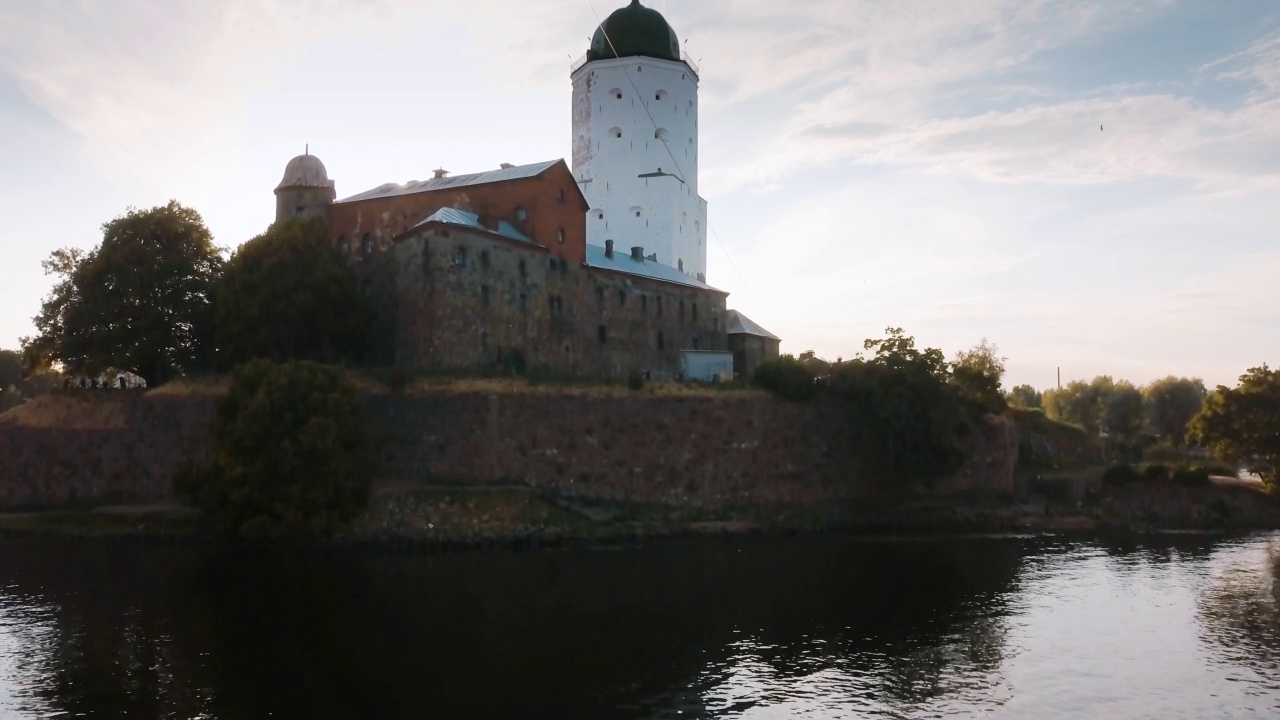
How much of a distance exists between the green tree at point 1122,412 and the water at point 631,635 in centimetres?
4175

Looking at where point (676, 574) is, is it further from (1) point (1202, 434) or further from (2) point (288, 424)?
(1) point (1202, 434)

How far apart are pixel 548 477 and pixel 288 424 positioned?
1118 centimetres

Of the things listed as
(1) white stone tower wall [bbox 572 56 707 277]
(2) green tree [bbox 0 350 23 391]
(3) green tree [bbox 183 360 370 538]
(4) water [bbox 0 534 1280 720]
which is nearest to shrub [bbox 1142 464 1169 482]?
(4) water [bbox 0 534 1280 720]

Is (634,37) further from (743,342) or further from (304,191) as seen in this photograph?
(304,191)

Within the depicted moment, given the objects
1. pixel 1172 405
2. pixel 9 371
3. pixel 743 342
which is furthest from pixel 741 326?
pixel 9 371

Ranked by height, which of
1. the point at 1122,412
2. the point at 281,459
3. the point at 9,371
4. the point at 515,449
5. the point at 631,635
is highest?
the point at 9,371

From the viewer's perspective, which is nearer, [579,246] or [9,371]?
[579,246]

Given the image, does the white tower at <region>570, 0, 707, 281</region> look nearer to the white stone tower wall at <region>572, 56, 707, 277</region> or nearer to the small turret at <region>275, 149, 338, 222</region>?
the white stone tower wall at <region>572, 56, 707, 277</region>

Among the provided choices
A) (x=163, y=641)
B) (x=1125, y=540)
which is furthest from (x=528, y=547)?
(x=1125, y=540)

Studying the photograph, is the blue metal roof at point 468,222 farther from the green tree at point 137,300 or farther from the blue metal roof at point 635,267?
the green tree at point 137,300

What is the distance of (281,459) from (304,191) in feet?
64.2

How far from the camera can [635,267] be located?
55.1m

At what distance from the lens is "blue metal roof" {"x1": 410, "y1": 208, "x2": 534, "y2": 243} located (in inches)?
1709

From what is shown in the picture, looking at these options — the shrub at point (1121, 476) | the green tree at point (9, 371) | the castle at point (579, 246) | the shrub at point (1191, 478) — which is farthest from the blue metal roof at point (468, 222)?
the green tree at point (9, 371)
